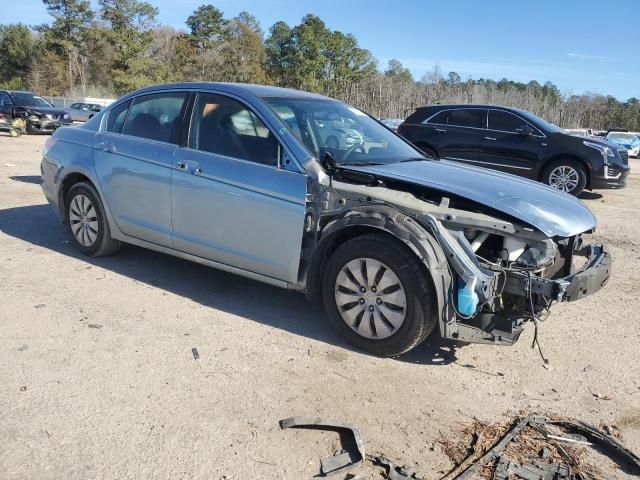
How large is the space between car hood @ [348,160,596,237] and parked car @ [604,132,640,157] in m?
26.3

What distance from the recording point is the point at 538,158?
36.2 ft

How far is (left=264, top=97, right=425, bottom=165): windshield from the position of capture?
14.5 feet

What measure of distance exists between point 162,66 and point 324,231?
58.1 m

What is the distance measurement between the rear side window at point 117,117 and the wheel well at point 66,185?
566 millimetres

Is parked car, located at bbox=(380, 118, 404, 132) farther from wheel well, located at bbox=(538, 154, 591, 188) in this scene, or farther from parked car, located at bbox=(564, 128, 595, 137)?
parked car, located at bbox=(564, 128, 595, 137)

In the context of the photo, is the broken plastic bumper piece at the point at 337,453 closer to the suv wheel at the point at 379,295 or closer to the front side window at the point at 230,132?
the suv wheel at the point at 379,295

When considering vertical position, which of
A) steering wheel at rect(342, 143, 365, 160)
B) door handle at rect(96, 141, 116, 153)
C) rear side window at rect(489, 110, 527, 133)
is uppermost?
rear side window at rect(489, 110, 527, 133)

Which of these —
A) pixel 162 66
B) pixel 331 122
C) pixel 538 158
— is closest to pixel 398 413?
pixel 331 122

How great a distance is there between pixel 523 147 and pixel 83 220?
8.45 metres

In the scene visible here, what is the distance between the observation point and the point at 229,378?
140 inches

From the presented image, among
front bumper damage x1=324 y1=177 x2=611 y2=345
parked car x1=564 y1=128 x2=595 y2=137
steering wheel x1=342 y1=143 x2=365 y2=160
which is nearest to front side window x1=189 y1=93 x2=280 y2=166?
steering wheel x1=342 y1=143 x2=365 y2=160

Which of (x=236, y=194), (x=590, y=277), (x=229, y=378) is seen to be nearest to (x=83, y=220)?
(x=236, y=194)

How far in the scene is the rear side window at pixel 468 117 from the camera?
38.0 feet

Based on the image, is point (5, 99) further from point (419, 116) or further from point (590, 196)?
point (590, 196)
